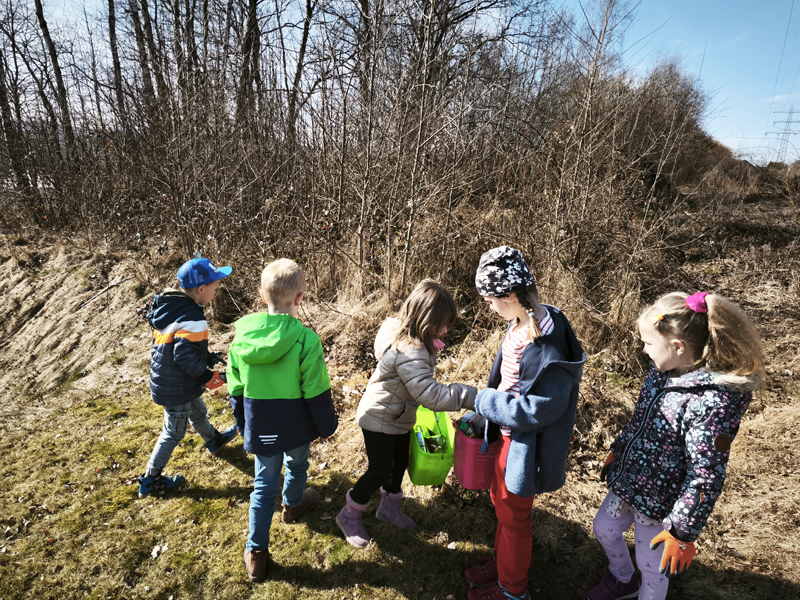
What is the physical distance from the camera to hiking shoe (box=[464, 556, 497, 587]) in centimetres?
262

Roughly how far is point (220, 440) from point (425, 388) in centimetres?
247

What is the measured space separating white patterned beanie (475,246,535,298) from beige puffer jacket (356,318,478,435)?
544mm

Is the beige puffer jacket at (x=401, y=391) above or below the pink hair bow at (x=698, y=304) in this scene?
below

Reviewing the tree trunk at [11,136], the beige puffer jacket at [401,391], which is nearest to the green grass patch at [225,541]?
the beige puffer jacket at [401,391]

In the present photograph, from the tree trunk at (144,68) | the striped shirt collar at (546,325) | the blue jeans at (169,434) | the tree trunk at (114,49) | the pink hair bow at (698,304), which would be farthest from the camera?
the tree trunk at (114,49)

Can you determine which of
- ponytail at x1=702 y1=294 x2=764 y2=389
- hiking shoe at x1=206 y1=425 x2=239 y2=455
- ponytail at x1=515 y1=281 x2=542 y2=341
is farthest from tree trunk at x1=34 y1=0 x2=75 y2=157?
ponytail at x1=702 y1=294 x2=764 y2=389

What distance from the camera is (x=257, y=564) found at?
266 centimetres

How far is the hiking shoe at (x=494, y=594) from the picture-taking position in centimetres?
235

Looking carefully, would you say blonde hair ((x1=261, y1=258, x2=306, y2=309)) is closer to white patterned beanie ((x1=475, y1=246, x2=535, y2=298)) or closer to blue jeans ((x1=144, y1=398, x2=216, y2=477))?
white patterned beanie ((x1=475, y1=246, x2=535, y2=298))

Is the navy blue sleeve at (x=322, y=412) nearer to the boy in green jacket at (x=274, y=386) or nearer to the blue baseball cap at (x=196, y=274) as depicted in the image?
the boy in green jacket at (x=274, y=386)

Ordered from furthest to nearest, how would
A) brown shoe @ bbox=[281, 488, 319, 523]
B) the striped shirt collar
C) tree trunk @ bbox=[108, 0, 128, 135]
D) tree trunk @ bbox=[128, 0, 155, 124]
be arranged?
tree trunk @ bbox=[108, 0, 128, 135] < tree trunk @ bbox=[128, 0, 155, 124] < brown shoe @ bbox=[281, 488, 319, 523] < the striped shirt collar

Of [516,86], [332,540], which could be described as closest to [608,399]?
[332,540]

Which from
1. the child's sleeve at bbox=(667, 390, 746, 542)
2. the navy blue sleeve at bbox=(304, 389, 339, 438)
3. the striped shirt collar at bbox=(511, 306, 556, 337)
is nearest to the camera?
the child's sleeve at bbox=(667, 390, 746, 542)

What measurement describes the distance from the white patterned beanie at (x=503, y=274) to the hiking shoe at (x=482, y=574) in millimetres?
1744
